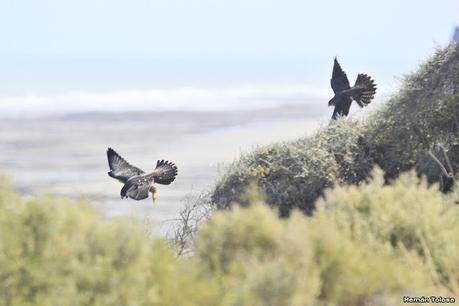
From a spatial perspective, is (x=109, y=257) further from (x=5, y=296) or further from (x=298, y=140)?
(x=298, y=140)

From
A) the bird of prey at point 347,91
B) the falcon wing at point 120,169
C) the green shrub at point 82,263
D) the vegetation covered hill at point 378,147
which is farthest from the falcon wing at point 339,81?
the green shrub at point 82,263

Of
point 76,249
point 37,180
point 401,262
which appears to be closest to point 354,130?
point 401,262

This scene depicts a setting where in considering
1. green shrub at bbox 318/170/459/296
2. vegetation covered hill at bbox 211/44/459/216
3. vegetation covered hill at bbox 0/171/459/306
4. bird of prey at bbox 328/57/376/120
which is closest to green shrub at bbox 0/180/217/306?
vegetation covered hill at bbox 0/171/459/306

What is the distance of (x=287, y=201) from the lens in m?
15.8

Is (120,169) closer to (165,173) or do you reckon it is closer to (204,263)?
(165,173)

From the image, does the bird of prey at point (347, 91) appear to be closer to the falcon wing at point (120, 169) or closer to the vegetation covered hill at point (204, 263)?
the falcon wing at point (120, 169)

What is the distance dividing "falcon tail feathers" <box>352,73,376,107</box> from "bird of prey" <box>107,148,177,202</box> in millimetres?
3048

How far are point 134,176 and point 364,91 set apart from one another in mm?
3799

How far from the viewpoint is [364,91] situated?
1658 centimetres

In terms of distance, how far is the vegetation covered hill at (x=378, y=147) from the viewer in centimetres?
1524

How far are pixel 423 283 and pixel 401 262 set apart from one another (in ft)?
1.61

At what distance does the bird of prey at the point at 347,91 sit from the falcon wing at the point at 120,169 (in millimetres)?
3259

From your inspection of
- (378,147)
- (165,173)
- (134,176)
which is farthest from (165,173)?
(378,147)

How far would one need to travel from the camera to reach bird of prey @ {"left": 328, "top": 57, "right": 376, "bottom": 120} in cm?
1658
